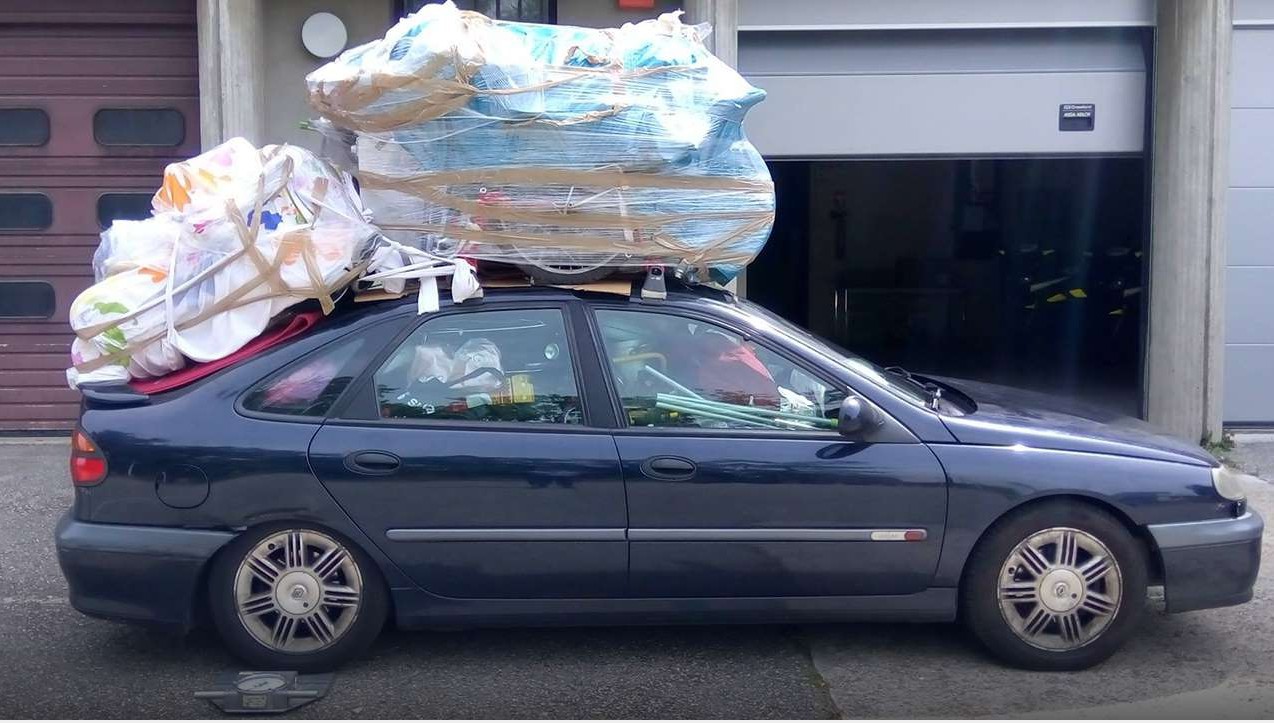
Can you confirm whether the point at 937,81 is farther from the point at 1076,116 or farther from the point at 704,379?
the point at 704,379

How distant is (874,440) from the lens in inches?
190

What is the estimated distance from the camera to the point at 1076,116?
9.15 metres

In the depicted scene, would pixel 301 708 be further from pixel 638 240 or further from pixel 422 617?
pixel 638 240

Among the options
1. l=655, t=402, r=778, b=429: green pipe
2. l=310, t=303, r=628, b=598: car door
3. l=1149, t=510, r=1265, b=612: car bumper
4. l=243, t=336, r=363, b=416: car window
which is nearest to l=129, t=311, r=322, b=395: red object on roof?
l=243, t=336, r=363, b=416: car window

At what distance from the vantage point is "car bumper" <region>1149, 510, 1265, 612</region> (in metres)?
4.84

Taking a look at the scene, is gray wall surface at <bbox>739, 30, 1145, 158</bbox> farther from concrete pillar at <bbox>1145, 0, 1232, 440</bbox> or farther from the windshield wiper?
the windshield wiper

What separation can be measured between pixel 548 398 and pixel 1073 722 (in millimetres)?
2158

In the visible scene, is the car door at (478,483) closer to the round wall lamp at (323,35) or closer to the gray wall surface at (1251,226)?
the round wall lamp at (323,35)

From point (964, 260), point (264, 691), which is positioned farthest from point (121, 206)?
point (964, 260)

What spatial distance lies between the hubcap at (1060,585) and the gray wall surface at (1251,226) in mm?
4945

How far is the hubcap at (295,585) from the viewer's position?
4812 millimetres

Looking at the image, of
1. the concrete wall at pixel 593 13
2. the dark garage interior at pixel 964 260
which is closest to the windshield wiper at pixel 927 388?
the concrete wall at pixel 593 13

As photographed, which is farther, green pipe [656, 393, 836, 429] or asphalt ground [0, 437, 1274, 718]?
green pipe [656, 393, 836, 429]

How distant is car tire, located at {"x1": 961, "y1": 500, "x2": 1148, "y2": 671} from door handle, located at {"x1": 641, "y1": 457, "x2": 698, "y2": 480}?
1.11 meters
